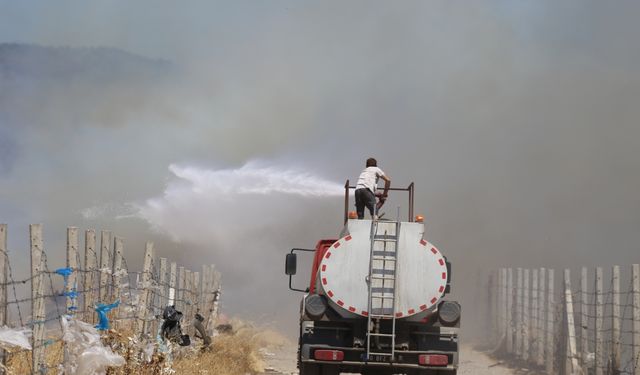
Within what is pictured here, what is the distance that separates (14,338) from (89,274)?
3721 mm

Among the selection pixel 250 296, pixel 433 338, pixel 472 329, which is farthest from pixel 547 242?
pixel 433 338

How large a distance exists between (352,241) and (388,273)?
0.70 m

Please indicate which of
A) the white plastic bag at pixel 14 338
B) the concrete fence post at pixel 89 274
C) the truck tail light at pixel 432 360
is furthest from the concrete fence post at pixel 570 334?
the white plastic bag at pixel 14 338

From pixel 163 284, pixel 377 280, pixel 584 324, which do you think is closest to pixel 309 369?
pixel 377 280

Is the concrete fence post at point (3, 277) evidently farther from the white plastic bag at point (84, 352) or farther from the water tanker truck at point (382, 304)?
the water tanker truck at point (382, 304)

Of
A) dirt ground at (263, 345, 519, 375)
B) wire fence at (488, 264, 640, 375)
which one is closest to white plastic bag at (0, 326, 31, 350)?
wire fence at (488, 264, 640, 375)

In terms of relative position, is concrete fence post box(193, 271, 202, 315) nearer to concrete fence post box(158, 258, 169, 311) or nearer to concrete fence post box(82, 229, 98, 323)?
concrete fence post box(158, 258, 169, 311)

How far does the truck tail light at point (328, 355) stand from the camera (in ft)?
44.8

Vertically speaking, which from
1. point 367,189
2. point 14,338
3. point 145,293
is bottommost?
point 14,338

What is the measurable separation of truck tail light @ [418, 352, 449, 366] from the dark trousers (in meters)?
3.60

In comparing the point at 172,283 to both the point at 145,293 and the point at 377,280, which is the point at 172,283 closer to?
the point at 145,293

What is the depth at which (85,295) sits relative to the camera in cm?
1370

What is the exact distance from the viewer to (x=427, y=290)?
13.4 m

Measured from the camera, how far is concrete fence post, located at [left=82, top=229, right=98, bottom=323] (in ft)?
44.5
